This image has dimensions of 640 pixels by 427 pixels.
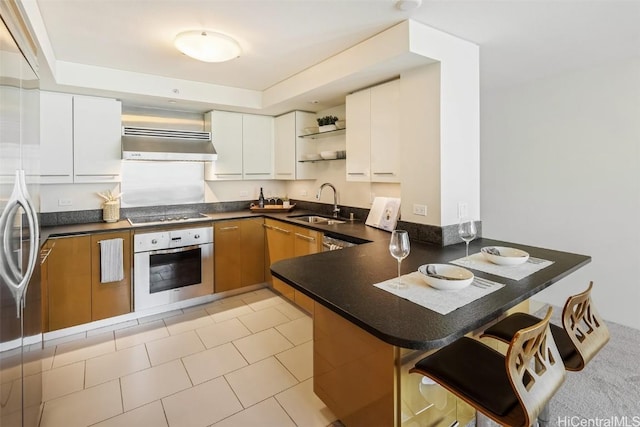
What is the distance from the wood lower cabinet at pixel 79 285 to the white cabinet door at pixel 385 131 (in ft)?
7.98

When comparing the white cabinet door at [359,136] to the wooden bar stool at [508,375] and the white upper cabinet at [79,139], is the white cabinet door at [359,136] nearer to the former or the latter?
the wooden bar stool at [508,375]

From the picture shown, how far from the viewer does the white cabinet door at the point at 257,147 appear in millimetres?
4133

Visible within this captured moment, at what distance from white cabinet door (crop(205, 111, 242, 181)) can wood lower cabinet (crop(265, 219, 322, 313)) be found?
2.58 feet

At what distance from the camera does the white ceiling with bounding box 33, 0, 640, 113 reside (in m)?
1.96

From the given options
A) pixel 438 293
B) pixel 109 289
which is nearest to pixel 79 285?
pixel 109 289

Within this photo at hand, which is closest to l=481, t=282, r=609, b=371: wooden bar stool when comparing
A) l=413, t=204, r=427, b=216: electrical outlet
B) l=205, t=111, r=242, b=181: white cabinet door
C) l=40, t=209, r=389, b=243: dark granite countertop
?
l=413, t=204, r=427, b=216: electrical outlet

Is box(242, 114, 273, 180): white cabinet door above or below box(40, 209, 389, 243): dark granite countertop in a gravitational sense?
above

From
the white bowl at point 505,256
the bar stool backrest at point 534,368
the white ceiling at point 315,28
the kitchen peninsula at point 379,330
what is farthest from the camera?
the white ceiling at point 315,28

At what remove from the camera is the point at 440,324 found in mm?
1166

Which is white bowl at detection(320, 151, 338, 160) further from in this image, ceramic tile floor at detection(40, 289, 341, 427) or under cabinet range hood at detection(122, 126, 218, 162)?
ceramic tile floor at detection(40, 289, 341, 427)

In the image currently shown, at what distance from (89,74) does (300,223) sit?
7.64 feet

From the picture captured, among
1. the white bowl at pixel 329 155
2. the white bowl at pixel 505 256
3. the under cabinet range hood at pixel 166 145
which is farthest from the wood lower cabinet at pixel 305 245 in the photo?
the white bowl at pixel 505 256

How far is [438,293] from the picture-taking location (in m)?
1.44

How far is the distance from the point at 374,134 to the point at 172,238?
2231 millimetres
